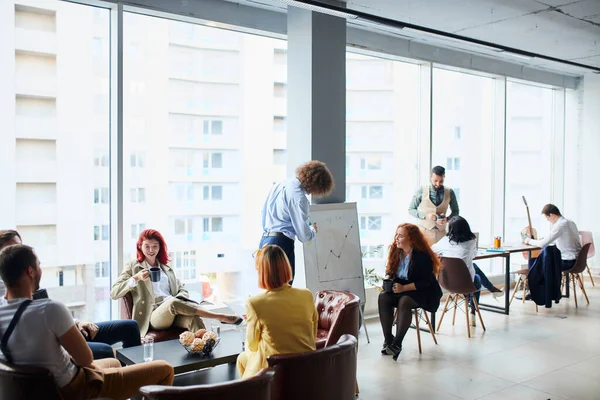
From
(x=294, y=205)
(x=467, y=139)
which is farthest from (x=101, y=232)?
(x=467, y=139)

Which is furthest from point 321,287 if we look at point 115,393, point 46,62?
point 46,62

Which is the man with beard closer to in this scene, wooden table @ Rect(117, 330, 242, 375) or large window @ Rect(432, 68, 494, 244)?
large window @ Rect(432, 68, 494, 244)

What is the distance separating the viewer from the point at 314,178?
4.83m

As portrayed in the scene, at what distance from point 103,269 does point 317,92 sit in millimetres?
2504

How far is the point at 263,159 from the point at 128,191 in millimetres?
1445

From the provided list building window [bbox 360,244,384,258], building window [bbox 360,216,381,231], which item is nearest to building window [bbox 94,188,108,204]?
building window [bbox 360,244,384,258]

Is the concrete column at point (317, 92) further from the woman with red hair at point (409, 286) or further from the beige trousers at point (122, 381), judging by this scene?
the beige trousers at point (122, 381)

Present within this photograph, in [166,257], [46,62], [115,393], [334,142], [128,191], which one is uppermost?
[46,62]

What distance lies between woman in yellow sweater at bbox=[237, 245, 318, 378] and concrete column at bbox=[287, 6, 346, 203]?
2.44 m

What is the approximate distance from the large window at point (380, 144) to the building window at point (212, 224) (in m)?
1.79

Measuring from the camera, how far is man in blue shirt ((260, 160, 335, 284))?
15.9 ft

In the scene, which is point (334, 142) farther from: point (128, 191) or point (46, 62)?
point (46, 62)

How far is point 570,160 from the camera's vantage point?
9.80 metres

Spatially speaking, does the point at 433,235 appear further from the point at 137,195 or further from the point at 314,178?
the point at 137,195
